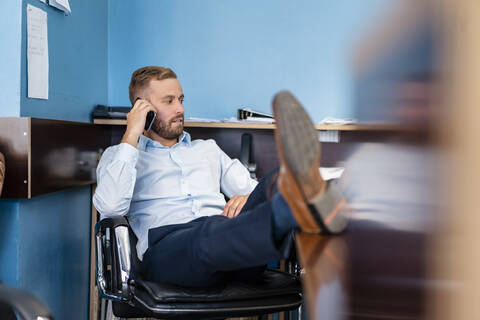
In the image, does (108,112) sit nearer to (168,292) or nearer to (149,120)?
(149,120)

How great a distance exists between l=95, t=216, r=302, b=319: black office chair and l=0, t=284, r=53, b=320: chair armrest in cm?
50

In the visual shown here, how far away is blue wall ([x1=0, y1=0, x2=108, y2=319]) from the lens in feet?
5.05

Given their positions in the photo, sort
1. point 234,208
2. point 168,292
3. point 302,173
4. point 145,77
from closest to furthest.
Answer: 1. point 302,173
2. point 168,292
3. point 234,208
4. point 145,77

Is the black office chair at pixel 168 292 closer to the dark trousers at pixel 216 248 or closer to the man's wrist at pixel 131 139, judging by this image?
the dark trousers at pixel 216 248

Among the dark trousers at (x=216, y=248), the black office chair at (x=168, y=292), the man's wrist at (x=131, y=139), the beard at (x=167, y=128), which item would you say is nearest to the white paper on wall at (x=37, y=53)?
the man's wrist at (x=131, y=139)

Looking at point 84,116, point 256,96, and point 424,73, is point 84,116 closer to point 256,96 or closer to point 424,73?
point 256,96

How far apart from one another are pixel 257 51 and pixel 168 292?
1588 mm

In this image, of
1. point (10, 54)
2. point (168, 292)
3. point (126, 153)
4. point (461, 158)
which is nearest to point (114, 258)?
point (168, 292)

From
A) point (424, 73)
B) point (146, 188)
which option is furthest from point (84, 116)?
point (424, 73)

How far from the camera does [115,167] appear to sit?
5.45ft

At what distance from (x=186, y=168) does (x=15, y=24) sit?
0.80 meters

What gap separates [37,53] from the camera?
164 cm

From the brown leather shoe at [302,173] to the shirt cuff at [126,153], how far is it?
0.94 m

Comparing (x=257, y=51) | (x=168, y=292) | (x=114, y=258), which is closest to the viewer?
(x=168, y=292)
